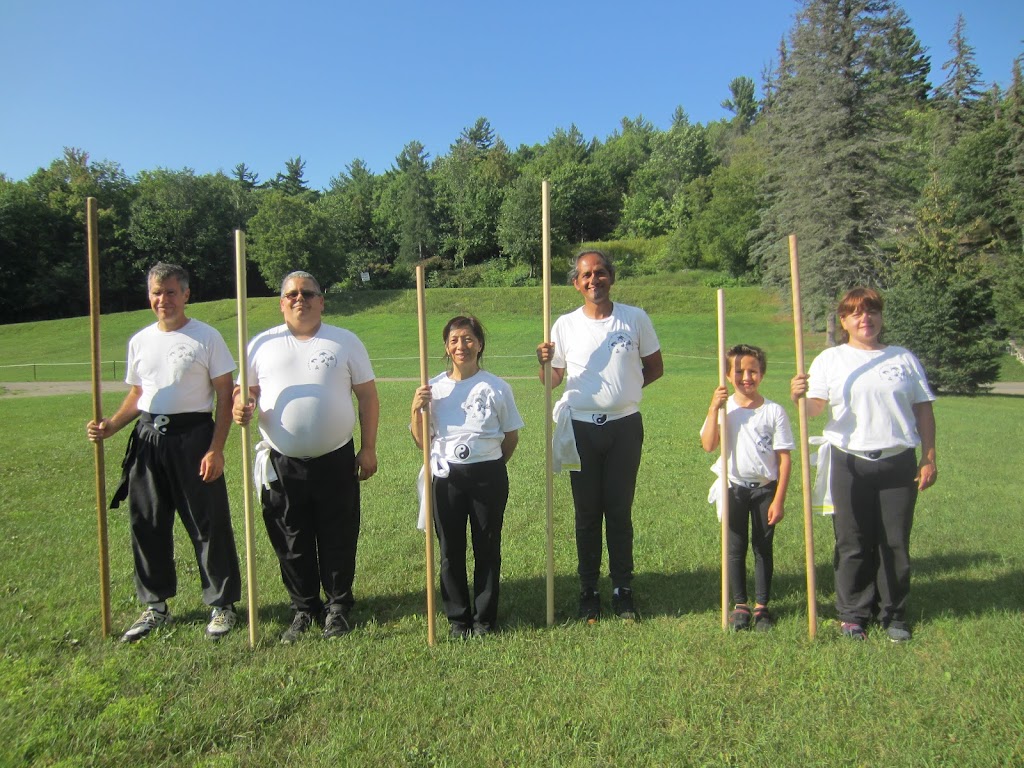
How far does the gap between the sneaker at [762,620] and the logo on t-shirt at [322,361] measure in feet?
10.4

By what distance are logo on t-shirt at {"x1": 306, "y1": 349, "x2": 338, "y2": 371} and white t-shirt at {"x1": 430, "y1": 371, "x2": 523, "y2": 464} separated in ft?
2.11

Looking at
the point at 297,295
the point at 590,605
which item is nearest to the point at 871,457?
the point at 590,605

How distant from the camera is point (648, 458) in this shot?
10.2 metres

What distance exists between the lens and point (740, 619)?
442 centimetres

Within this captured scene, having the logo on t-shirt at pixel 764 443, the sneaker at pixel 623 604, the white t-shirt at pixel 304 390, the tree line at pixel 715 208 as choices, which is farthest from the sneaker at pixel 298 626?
the tree line at pixel 715 208

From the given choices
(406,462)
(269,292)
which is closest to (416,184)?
(269,292)

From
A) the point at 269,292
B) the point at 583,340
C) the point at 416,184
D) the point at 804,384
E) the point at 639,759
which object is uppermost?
the point at 416,184

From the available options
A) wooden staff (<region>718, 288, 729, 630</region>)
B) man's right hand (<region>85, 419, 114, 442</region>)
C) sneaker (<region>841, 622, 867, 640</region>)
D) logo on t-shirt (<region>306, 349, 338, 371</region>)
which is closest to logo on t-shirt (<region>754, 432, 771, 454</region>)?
wooden staff (<region>718, 288, 729, 630</region>)

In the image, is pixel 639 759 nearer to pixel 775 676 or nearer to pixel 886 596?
pixel 775 676

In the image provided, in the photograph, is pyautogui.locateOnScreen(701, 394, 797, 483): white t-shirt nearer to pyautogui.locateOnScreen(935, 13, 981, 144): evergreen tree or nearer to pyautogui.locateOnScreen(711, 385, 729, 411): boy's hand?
pyautogui.locateOnScreen(711, 385, 729, 411): boy's hand

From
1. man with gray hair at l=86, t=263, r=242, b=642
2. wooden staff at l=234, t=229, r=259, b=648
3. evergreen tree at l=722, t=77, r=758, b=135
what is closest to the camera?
wooden staff at l=234, t=229, r=259, b=648

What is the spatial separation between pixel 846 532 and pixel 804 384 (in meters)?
1.00

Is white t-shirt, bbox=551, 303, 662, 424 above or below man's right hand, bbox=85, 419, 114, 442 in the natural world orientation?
above

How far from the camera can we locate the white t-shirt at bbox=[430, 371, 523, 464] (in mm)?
4277
